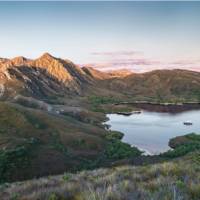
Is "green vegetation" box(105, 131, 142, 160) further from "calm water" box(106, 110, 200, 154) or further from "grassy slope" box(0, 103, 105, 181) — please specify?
"calm water" box(106, 110, 200, 154)

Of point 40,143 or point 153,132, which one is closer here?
point 40,143

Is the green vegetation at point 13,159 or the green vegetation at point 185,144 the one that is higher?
the green vegetation at point 13,159

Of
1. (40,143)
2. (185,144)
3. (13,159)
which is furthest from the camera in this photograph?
(185,144)

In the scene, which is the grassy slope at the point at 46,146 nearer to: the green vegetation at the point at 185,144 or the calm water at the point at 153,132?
the calm water at the point at 153,132

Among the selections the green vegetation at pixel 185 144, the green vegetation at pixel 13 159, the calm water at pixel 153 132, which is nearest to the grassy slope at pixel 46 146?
the green vegetation at pixel 13 159

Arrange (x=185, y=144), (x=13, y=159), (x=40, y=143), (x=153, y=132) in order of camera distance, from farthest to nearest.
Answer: (x=153, y=132), (x=185, y=144), (x=40, y=143), (x=13, y=159)

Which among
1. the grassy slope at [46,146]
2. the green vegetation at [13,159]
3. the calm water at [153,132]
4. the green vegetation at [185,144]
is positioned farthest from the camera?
the calm water at [153,132]

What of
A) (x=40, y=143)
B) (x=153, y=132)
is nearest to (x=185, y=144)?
(x=153, y=132)

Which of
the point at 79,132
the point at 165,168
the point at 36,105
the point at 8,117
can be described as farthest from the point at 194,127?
the point at 165,168

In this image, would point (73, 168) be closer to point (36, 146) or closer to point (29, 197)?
point (36, 146)

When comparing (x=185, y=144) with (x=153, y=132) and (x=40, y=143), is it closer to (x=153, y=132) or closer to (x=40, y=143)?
(x=153, y=132)

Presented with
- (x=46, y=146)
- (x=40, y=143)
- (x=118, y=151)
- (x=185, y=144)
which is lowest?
(x=118, y=151)

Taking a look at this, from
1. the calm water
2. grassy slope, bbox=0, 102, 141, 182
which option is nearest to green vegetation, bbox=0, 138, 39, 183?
grassy slope, bbox=0, 102, 141, 182
